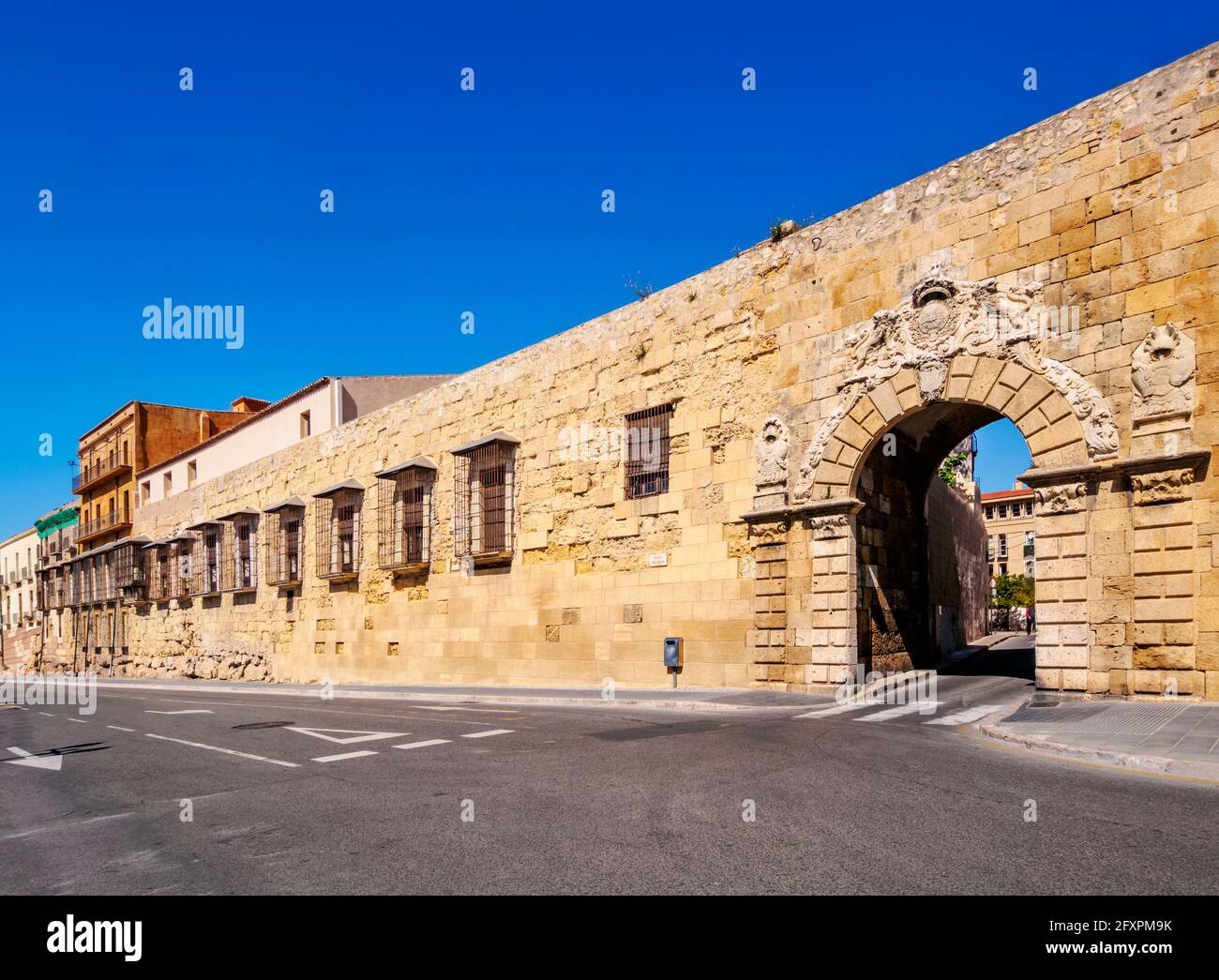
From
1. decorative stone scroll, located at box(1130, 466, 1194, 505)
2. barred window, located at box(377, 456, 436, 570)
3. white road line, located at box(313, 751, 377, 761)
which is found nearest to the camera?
white road line, located at box(313, 751, 377, 761)

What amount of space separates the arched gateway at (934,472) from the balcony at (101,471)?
39305 mm

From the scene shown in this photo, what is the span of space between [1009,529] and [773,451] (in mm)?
69048

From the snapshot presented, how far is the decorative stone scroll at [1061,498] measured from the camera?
10.4 metres

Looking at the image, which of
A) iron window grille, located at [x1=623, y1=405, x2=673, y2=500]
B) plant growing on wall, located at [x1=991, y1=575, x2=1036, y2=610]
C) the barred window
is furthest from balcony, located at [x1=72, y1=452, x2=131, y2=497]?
plant growing on wall, located at [x1=991, y1=575, x2=1036, y2=610]

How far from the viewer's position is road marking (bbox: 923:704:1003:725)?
368 inches

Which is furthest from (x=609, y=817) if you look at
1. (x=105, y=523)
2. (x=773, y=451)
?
(x=105, y=523)

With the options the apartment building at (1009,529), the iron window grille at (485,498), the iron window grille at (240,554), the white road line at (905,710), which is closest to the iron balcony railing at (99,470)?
the iron window grille at (240,554)

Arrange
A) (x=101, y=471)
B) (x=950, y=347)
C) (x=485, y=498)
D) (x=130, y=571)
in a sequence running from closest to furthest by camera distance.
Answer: (x=950, y=347) → (x=485, y=498) → (x=130, y=571) → (x=101, y=471)

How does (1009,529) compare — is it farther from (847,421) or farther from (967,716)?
(967,716)

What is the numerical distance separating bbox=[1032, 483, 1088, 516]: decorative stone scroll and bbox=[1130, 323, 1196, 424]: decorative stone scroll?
1.01 meters

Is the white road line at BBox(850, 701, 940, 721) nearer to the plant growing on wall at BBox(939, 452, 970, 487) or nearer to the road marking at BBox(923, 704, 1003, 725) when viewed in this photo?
the road marking at BBox(923, 704, 1003, 725)

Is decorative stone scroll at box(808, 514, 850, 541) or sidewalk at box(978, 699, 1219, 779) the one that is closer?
sidewalk at box(978, 699, 1219, 779)

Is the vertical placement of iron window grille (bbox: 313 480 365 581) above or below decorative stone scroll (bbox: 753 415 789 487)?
below

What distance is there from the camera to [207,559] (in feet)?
103
